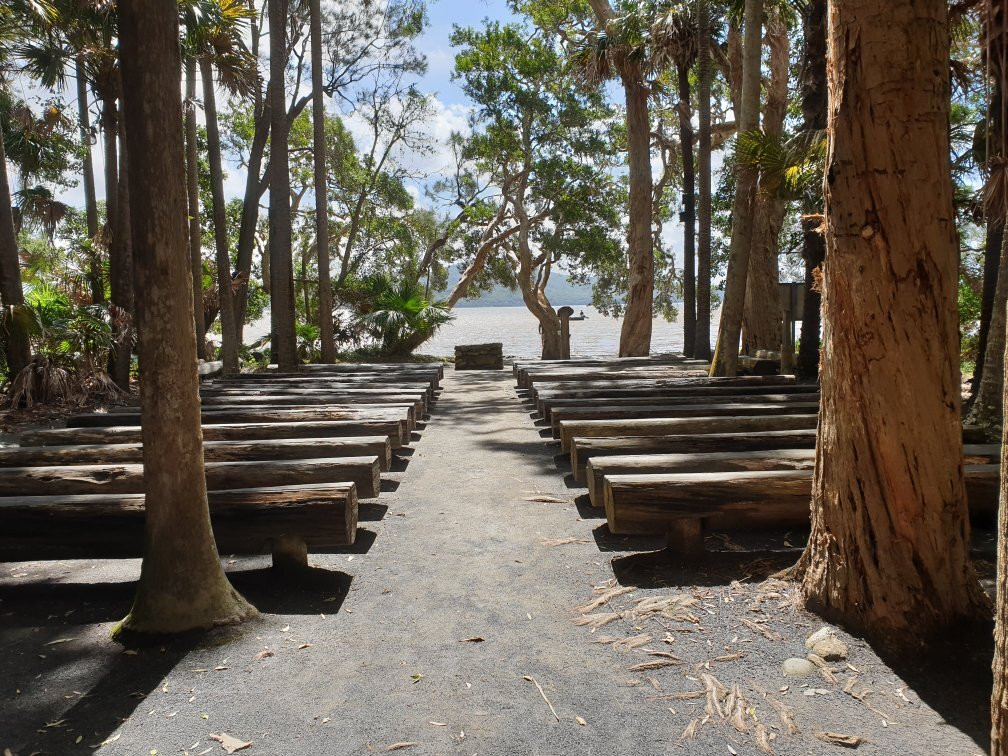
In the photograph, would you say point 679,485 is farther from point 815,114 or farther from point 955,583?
point 815,114

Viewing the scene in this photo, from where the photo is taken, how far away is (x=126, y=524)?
169 inches

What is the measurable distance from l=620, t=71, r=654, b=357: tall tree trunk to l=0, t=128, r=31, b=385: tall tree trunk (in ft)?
43.3

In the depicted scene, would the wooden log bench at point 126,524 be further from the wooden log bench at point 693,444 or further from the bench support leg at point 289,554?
the wooden log bench at point 693,444

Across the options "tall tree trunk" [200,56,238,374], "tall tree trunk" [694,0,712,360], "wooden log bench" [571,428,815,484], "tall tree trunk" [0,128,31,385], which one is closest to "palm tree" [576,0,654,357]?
"tall tree trunk" [694,0,712,360]

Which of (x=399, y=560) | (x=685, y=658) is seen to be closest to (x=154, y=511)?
(x=399, y=560)

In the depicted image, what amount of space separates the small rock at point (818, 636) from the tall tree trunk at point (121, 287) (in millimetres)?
11553

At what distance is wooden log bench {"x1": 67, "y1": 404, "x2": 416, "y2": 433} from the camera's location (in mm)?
7211

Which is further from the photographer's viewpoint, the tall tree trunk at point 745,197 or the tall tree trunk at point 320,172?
the tall tree trunk at point 320,172

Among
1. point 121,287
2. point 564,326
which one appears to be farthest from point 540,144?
point 121,287

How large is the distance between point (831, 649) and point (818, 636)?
0.12 metres

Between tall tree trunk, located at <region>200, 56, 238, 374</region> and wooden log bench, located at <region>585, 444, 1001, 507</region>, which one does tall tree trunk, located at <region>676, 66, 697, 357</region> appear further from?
wooden log bench, located at <region>585, 444, 1001, 507</region>

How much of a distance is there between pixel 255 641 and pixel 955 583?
330 centimetres

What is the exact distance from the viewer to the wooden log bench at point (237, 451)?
578 centimetres

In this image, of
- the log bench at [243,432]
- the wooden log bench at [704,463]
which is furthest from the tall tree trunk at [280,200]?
the wooden log bench at [704,463]
